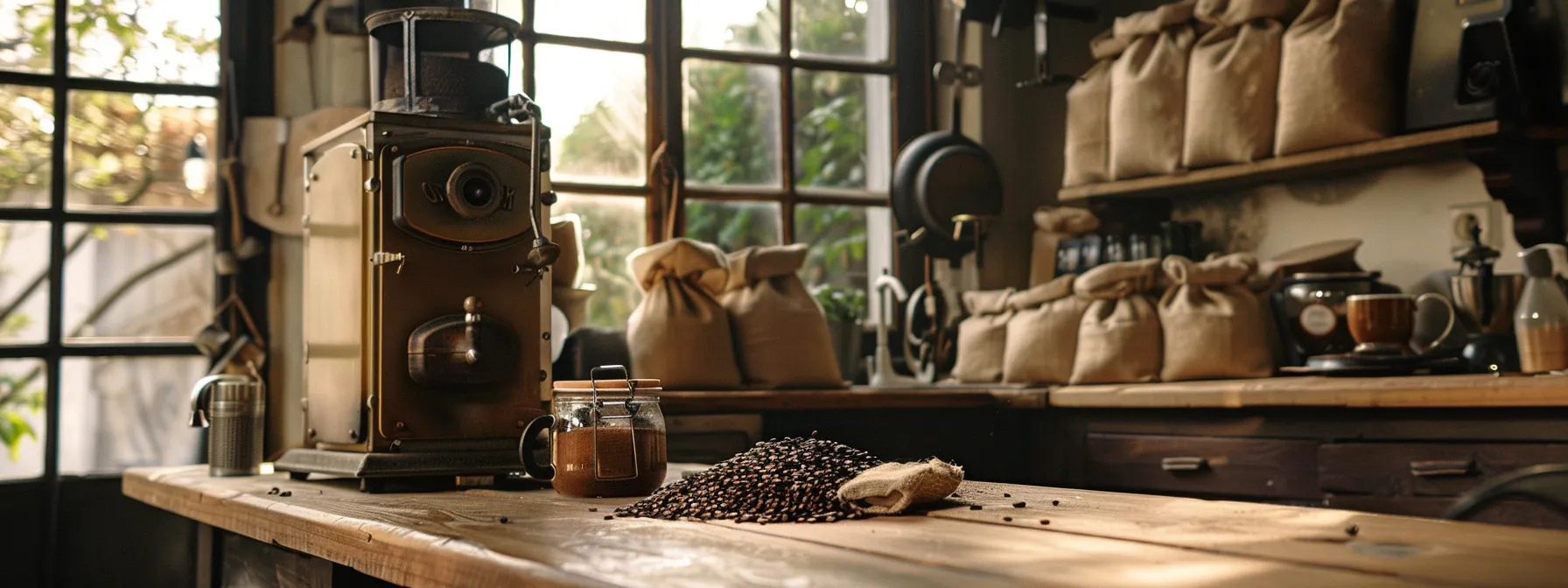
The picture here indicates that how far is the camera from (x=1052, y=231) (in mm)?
3623

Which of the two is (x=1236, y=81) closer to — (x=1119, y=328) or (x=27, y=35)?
(x=1119, y=328)

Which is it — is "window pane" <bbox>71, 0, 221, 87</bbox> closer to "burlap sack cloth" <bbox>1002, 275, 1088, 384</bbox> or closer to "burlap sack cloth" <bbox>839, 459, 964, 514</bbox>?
"burlap sack cloth" <bbox>1002, 275, 1088, 384</bbox>

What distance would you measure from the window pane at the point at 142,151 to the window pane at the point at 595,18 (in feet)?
2.70

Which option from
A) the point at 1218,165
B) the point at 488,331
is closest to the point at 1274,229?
the point at 1218,165

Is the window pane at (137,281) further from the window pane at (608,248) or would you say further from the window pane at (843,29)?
the window pane at (843,29)

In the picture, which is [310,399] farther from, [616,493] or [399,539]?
[399,539]

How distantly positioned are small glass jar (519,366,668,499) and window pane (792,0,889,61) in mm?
2543

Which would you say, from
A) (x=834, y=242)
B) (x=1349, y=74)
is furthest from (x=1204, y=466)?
(x=834, y=242)

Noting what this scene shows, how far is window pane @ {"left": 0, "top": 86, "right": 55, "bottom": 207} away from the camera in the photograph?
2.89 meters

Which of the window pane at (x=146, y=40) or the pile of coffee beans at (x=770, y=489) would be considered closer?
the pile of coffee beans at (x=770, y=489)

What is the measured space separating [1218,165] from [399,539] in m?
2.55

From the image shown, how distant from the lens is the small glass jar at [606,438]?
134 centimetres

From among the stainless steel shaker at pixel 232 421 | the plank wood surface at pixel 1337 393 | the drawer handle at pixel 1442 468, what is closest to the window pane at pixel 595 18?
the plank wood surface at pixel 1337 393

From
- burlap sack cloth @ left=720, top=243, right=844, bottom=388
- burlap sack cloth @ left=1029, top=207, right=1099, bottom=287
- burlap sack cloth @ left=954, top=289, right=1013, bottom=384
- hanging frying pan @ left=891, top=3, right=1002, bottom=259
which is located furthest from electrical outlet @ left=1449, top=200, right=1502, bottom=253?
burlap sack cloth @ left=720, top=243, right=844, bottom=388
